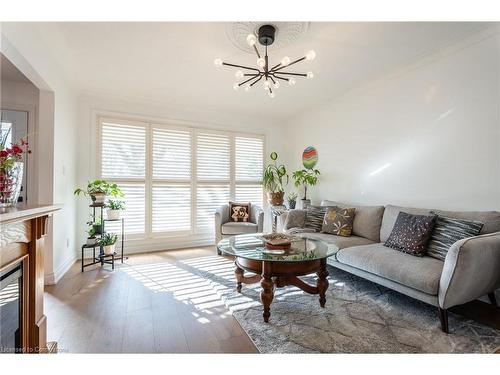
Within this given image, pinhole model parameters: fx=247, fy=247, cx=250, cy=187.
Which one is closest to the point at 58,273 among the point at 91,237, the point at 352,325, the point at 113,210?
the point at 91,237

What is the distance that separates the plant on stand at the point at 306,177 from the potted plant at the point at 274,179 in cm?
41

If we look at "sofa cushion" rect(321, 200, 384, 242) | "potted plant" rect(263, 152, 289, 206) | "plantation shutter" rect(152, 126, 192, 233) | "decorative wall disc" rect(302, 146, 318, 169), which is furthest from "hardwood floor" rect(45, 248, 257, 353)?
"decorative wall disc" rect(302, 146, 318, 169)

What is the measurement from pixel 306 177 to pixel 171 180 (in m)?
2.36

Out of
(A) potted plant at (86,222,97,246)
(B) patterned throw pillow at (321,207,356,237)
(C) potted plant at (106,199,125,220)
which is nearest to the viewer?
(B) patterned throw pillow at (321,207,356,237)

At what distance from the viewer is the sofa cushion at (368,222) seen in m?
3.00

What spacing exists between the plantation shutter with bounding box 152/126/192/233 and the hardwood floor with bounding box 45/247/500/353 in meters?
1.19

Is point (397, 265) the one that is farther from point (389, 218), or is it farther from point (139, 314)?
point (139, 314)

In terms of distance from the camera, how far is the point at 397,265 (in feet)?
6.92

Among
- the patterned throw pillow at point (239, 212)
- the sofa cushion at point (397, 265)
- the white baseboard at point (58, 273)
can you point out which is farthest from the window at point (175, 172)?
the sofa cushion at point (397, 265)

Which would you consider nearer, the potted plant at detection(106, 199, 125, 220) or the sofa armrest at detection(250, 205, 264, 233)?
the potted plant at detection(106, 199, 125, 220)

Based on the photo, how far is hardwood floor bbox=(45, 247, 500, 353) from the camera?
5.56 feet

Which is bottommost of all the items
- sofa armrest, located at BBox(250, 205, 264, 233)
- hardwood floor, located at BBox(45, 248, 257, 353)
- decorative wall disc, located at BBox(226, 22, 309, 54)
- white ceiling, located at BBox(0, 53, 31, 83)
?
hardwood floor, located at BBox(45, 248, 257, 353)

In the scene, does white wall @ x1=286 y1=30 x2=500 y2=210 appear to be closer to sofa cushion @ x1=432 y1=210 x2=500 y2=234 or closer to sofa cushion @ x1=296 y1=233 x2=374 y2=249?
sofa cushion @ x1=432 y1=210 x2=500 y2=234
